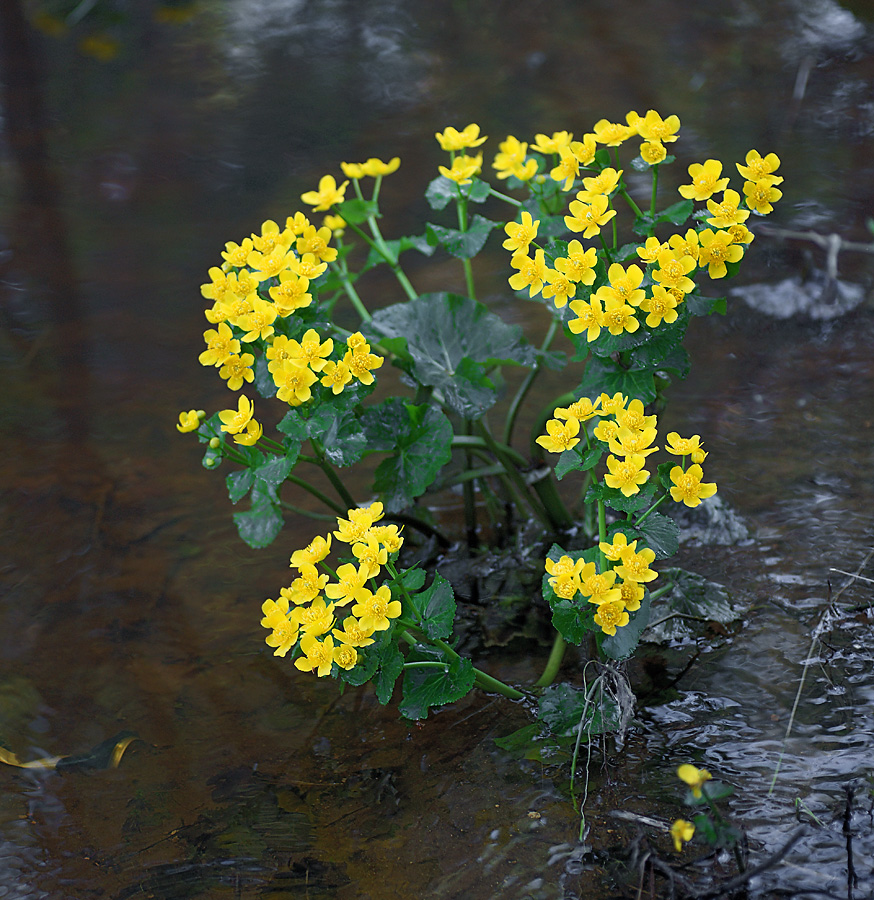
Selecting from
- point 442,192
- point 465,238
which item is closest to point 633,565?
point 465,238

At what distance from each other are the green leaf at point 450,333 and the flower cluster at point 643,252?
1.21ft

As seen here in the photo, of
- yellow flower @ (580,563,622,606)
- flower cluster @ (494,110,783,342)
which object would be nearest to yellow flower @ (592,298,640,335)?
flower cluster @ (494,110,783,342)

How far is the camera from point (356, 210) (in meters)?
2.09

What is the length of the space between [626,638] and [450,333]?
2.85ft

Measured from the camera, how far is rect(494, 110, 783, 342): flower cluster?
5.24ft

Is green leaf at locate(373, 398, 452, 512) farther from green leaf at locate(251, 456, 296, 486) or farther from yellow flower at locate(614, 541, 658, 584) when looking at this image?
yellow flower at locate(614, 541, 658, 584)

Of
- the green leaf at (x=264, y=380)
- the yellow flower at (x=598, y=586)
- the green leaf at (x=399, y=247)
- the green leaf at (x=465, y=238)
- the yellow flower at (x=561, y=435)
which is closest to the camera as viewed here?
the yellow flower at (x=598, y=586)

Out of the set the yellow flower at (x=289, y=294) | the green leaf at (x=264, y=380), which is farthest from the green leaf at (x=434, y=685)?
the yellow flower at (x=289, y=294)

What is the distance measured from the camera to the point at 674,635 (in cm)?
196

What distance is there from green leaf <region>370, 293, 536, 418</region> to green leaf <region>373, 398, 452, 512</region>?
0.38 feet

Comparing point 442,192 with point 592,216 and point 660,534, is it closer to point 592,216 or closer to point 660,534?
point 592,216

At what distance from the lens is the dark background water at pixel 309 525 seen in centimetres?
164

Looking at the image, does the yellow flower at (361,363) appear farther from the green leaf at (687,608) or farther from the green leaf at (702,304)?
the green leaf at (687,608)

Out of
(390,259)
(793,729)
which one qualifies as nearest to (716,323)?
(390,259)
